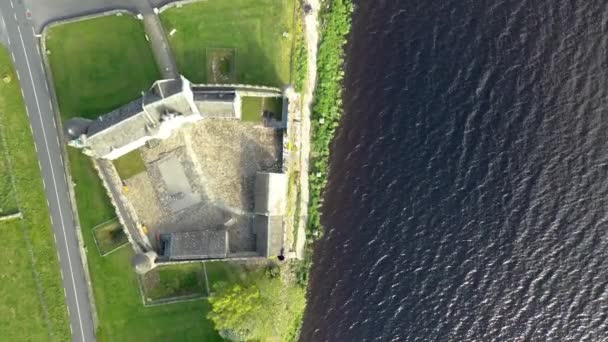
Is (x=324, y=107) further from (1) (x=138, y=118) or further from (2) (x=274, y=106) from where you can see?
(1) (x=138, y=118)

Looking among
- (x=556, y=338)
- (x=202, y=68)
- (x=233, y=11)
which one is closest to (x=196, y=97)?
(x=202, y=68)

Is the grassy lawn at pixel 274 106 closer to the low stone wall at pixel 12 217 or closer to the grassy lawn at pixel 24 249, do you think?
the grassy lawn at pixel 24 249

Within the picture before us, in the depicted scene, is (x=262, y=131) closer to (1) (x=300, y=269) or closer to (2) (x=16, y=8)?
(1) (x=300, y=269)

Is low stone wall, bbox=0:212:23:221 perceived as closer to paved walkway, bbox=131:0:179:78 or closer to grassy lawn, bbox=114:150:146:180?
grassy lawn, bbox=114:150:146:180

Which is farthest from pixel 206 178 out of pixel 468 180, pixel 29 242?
pixel 468 180

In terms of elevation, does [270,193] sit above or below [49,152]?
below

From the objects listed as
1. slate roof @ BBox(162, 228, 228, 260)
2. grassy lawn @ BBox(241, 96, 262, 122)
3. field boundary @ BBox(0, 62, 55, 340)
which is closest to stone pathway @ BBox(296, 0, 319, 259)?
grassy lawn @ BBox(241, 96, 262, 122)
